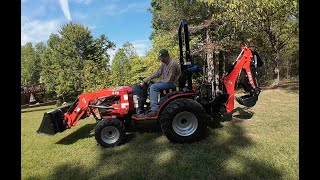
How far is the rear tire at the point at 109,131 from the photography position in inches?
239

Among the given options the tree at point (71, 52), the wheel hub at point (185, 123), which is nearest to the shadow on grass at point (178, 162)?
the wheel hub at point (185, 123)

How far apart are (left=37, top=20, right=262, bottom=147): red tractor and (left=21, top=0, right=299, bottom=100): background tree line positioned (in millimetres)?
626

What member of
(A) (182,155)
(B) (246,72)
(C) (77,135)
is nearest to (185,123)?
(A) (182,155)

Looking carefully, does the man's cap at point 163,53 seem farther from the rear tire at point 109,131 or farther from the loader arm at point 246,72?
the rear tire at point 109,131

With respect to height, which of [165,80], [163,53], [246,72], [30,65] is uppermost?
[30,65]

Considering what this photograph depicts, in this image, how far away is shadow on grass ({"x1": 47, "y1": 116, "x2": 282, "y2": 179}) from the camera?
446cm

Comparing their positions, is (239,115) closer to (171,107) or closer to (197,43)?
(171,107)

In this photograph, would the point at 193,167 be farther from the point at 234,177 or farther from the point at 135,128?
the point at 135,128

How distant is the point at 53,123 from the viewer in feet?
21.2

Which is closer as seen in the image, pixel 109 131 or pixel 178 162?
pixel 178 162

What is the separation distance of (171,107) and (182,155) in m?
1.03

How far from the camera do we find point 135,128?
24.1 ft

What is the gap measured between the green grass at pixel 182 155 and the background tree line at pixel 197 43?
1774 mm

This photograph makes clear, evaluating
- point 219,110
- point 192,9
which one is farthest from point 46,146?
point 192,9
